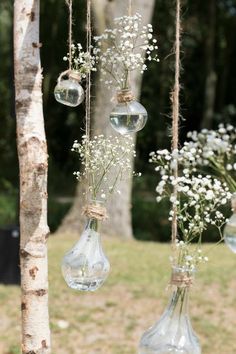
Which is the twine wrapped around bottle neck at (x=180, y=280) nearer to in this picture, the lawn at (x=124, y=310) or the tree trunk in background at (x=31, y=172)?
the tree trunk in background at (x=31, y=172)

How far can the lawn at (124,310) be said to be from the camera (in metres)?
4.41

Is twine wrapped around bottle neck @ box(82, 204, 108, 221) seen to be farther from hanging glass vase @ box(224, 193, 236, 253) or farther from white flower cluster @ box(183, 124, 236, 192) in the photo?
hanging glass vase @ box(224, 193, 236, 253)

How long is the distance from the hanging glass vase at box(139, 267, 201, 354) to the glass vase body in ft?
0.91

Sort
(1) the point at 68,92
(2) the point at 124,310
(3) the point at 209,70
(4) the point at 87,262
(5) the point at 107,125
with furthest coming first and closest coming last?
(3) the point at 209,70 < (5) the point at 107,125 < (2) the point at 124,310 < (1) the point at 68,92 < (4) the point at 87,262

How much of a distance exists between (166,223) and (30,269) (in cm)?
798

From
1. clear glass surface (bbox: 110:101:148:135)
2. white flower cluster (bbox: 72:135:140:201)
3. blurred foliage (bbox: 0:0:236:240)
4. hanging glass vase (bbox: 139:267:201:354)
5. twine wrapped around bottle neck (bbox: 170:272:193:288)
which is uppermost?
blurred foliage (bbox: 0:0:236:240)

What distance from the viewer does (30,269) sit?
8.44ft

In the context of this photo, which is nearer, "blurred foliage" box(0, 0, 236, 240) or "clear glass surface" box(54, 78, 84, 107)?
"clear glass surface" box(54, 78, 84, 107)

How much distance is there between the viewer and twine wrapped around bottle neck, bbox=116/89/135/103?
8.30 feet

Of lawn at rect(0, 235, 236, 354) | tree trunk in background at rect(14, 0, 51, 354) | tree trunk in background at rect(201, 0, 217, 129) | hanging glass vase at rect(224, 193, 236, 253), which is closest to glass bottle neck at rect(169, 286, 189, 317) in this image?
hanging glass vase at rect(224, 193, 236, 253)

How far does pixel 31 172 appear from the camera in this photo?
2.59 m

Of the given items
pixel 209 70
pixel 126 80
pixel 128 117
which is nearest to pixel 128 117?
pixel 128 117

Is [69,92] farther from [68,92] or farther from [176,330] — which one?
[176,330]

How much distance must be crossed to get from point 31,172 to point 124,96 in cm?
44
